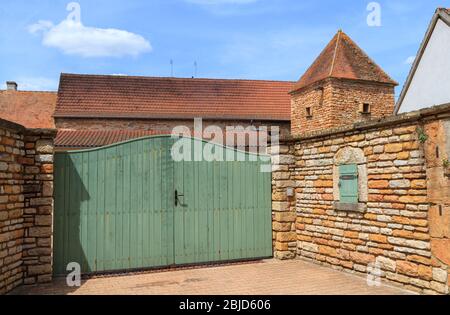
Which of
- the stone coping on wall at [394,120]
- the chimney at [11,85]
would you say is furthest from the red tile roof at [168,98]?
the stone coping on wall at [394,120]

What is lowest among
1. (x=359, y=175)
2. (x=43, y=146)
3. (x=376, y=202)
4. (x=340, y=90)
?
(x=376, y=202)

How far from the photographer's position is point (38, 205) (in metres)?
6.30

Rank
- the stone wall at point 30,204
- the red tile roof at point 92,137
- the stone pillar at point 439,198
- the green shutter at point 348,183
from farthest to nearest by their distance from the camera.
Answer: the red tile roof at point 92,137 → the green shutter at point 348,183 → the stone wall at point 30,204 → the stone pillar at point 439,198

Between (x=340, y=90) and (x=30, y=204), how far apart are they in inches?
654

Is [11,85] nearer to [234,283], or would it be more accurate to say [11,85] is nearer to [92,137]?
[92,137]

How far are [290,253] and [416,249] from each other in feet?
9.65

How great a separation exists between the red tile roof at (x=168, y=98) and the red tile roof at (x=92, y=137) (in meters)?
1.25

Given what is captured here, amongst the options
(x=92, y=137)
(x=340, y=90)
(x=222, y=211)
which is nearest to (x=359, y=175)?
(x=222, y=211)

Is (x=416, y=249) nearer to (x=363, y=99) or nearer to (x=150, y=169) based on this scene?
(x=150, y=169)

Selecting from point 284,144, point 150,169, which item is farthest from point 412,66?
point 150,169

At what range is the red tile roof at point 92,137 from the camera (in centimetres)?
1715

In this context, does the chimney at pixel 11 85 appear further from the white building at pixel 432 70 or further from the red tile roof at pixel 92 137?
the white building at pixel 432 70

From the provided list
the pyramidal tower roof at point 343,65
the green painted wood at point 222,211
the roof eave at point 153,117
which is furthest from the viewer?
the roof eave at point 153,117

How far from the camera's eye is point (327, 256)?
23.7 feet
